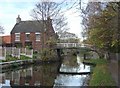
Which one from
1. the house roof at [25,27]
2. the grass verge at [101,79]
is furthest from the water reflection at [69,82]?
the house roof at [25,27]

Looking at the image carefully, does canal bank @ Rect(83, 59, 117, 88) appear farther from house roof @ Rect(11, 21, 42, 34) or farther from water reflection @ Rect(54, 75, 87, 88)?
house roof @ Rect(11, 21, 42, 34)

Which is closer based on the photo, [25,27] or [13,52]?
[13,52]

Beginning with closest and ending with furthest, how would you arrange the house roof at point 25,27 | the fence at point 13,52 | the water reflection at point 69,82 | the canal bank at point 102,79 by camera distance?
the canal bank at point 102,79 < the water reflection at point 69,82 < the fence at point 13,52 < the house roof at point 25,27

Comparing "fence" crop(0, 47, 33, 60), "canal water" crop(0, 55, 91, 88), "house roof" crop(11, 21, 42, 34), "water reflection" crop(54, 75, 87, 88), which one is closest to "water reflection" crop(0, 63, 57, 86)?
"canal water" crop(0, 55, 91, 88)

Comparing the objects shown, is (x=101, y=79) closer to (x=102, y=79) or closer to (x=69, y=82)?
(x=102, y=79)

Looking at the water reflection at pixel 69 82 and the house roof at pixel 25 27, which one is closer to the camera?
the water reflection at pixel 69 82

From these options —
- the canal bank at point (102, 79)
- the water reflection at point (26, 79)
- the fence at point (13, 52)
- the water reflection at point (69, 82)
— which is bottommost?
the water reflection at point (69, 82)

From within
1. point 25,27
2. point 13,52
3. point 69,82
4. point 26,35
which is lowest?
point 69,82

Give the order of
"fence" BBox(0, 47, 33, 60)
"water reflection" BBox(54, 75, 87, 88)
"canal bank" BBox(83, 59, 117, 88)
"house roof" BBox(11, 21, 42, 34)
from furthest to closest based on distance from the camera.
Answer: "house roof" BBox(11, 21, 42, 34)
"fence" BBox(0, 47, 33, 60)
"water reflection" BBox(54, 75, 87, 88)
"canal bank" BBox(83, 59, 117, 88)

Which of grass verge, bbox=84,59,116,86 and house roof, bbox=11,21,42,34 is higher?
house roof, bbox=11,21,42,34

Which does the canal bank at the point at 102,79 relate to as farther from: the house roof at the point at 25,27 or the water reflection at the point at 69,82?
the house roof at the point at 25,27

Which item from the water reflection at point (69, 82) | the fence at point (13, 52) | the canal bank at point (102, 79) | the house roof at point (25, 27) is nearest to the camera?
the canal bank at point (102, 79)

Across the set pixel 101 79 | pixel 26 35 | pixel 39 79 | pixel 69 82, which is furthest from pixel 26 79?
pixel 26 35

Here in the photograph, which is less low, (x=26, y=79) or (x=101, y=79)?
(x=101, y=79)
